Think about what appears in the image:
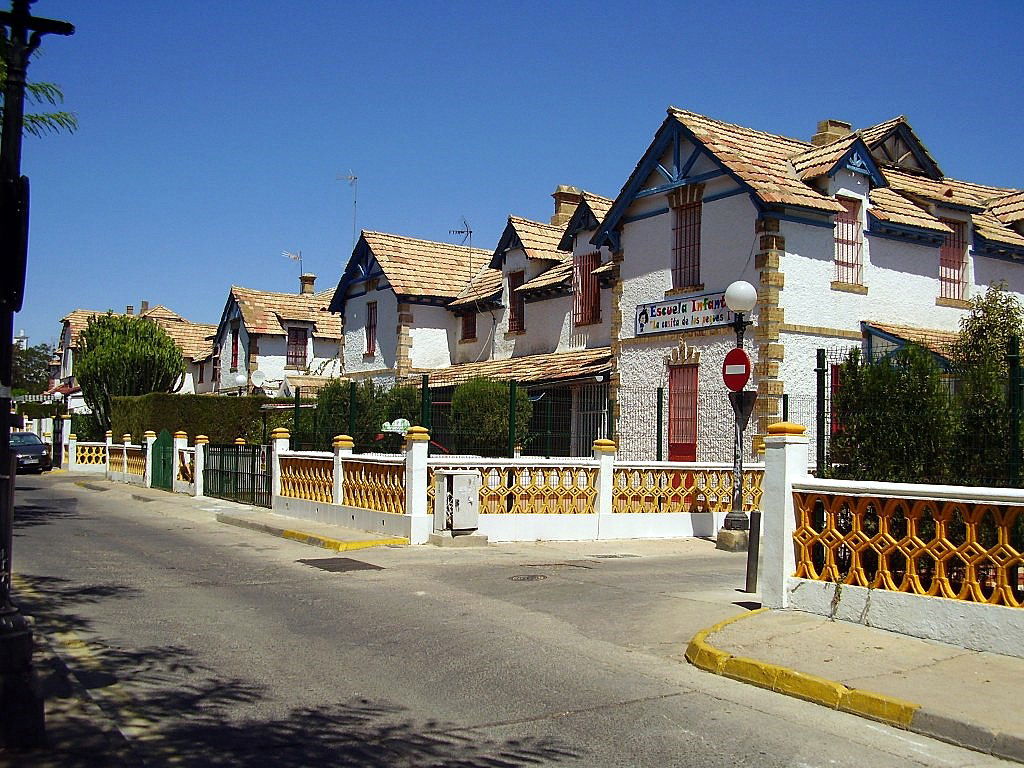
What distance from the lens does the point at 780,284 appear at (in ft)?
70.6

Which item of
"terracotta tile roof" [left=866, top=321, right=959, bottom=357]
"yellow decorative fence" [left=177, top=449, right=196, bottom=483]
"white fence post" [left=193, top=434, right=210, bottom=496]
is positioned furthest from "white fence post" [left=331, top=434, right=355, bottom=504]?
"terracotta tile roof" [left=866, top=321, right=959, bottom=357]

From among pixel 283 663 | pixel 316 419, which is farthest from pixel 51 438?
pixel 283 663

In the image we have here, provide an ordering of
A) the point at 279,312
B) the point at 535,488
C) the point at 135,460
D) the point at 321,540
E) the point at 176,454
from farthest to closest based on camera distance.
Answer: the point at 279,312
the point at 135,460
the point at 176,454
the point at 535,488
the point at 321,540

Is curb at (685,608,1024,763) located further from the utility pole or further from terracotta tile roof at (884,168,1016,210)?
terracotta tile roof at (884,168,1016,210)

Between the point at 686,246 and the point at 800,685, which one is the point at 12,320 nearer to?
the point at 800,685

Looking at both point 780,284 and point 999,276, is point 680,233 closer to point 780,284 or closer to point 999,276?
point 780,284

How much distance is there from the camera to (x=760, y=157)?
23484mm

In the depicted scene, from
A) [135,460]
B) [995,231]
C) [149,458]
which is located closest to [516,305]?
[149,458]

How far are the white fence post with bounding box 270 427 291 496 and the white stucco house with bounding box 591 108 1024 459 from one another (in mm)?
7721

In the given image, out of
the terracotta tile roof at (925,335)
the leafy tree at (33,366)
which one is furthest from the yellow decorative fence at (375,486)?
the leafy tree at (33,366)

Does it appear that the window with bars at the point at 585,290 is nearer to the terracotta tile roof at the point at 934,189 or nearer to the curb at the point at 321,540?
the terracotta tile roof at the point at 934,189

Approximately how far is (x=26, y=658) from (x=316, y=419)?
1781 cm

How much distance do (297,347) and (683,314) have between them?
2904 cm

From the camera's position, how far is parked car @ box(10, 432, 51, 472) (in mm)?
39906
